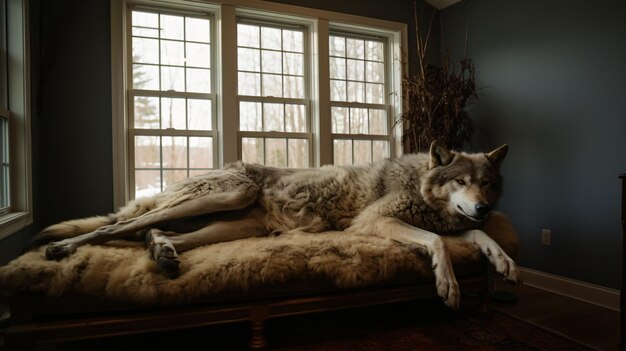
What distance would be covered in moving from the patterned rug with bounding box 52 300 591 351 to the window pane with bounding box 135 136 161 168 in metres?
1.86

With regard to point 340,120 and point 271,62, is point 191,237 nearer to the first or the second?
point 271,62

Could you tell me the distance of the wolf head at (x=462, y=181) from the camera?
202cm

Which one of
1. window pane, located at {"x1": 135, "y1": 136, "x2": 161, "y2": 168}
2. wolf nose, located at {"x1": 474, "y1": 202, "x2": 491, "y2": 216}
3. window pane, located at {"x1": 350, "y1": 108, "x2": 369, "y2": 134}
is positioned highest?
window pane, located at {"x1": 350, "y1": 108, "x2": 369, "y2": 134}

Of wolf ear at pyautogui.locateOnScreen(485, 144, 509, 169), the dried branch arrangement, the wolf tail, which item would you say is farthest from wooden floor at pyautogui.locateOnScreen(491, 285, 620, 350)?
the wolf tail

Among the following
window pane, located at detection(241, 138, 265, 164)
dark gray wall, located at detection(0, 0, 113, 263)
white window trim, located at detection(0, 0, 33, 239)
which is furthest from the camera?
window pane, located at detection(241, 138, 265, 164)

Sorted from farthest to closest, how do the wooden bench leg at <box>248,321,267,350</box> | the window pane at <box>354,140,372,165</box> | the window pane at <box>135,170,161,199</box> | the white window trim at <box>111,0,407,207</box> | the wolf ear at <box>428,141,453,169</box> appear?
the window pane at <box>354,140,372,165</box> < the window pane at <box>135,170,161,199</box> < the white window trim at <box>111,0,407,207</box> < the wolf ear at <box>428,141,453,169</box> < the wooden bench leg at <box>248,321,267,350</box>

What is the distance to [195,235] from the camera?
199cm

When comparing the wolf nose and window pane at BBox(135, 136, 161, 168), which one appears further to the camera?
window pane at BBox(135, 136, 161, 168)

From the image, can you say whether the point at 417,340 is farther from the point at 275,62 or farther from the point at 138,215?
the point at 275,62

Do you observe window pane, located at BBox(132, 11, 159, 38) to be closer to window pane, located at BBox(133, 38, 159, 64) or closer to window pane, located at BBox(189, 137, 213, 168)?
window pane, located at BBox(133, 38, 159, 64)

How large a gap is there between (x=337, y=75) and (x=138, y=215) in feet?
9.14

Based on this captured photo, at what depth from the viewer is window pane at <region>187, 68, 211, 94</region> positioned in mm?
3559

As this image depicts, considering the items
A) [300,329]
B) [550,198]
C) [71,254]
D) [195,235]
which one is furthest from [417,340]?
[550,198]

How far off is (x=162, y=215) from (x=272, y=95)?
220 cm
